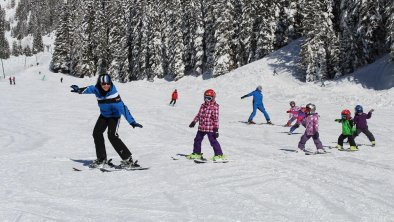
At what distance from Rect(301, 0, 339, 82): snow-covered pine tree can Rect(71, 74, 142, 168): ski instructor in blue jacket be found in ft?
96.8

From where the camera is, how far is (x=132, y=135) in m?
13.4

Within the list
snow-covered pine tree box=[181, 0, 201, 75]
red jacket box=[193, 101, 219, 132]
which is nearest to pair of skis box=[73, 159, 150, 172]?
red jacket box=[193, 101, 219, 132]

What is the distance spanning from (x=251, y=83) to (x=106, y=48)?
4489cm

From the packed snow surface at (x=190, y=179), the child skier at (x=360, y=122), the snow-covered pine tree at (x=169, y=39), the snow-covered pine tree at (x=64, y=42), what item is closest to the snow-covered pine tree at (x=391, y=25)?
the packed snow surface at (x=190, y=179)

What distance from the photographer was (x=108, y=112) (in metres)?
7.37

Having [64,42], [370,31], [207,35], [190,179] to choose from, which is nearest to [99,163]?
[190,179]

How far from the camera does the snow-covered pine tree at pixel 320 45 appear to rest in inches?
1367

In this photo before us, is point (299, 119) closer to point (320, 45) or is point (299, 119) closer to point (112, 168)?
point (112, 168)

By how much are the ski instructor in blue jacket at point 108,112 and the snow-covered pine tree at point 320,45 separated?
29.5m

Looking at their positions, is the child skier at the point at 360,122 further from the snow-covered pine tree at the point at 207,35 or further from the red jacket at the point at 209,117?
the snow-covered pine tree at the point at 207,35

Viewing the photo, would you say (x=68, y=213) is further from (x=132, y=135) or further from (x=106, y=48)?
(x=106, y=48)

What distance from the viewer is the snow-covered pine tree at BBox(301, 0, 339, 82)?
34.7m

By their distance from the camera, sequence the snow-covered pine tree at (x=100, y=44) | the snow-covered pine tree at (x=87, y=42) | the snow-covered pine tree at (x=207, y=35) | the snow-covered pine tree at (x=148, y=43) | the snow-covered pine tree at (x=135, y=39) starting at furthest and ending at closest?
1. the snow-covered pine tree at (x=100, y=44)
2. the snow-covered pine tree at (x=87, y=42)
3. the snow-covered pine tree at (x=135, y=39)
4. the snow-covered pine tree at (x=148, y=43)
5. the snow-covered pine tree at (x=207, y=35)

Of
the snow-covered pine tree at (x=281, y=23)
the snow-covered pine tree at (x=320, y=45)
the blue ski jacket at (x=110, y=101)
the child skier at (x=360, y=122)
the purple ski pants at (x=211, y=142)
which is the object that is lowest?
the purple ski pants at (x=211, y=142)
